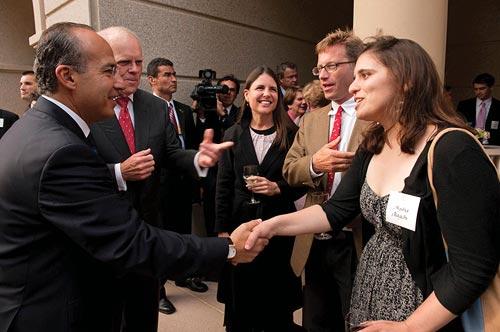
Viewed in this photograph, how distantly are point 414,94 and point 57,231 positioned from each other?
4.20 ft

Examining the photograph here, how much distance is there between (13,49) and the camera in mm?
7727

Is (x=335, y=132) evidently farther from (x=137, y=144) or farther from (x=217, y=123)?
(x=217, y=123)

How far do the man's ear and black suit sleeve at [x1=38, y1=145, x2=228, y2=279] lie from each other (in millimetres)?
262

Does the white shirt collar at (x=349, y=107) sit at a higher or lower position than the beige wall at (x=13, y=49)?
lower

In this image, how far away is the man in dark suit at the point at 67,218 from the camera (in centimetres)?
121

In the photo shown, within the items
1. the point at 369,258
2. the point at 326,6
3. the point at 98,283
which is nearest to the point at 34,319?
the point at 98,283

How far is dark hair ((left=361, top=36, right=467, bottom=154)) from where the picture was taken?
139cm

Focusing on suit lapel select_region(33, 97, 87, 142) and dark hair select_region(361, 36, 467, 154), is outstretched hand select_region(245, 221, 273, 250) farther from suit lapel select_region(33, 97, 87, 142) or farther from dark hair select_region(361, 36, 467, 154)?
suit lapel select_region(33, 97, 87, 142)

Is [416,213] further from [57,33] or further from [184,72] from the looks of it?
[184,72]

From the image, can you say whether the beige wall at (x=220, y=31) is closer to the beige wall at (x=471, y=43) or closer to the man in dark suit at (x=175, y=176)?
the man in dark suit at (x=175, y=176)

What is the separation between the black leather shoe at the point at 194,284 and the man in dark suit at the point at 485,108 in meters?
5.57

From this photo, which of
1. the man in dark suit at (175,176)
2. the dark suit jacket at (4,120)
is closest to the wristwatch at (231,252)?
the man in dark suit at (175,176)

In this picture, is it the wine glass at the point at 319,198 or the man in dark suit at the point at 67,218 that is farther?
the wine glass at the point at 319,198

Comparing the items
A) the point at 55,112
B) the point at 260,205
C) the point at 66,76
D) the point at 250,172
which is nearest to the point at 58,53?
the point at 66,76
